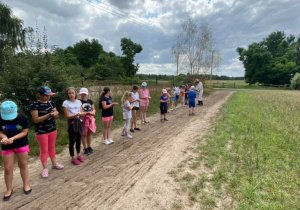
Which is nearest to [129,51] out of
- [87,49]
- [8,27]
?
[87,49]

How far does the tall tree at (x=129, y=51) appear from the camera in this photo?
4067 cm

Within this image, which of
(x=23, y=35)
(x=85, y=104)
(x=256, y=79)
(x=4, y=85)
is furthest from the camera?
(x=256, y=79)

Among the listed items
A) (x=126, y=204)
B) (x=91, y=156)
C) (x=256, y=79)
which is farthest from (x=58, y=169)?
(x=256, y=79)

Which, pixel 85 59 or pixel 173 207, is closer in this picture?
pixel 173 207

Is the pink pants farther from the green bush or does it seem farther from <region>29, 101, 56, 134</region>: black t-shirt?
the green bush

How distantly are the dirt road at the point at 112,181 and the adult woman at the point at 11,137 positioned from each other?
41 centimetres

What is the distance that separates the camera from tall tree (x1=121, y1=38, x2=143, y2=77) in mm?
40666

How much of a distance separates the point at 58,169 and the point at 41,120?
1.25 m

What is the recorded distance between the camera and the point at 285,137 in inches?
225

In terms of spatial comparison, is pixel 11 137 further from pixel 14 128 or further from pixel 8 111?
pixel 8 111

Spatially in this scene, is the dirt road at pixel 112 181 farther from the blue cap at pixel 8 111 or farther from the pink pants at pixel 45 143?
the blue cap at pixel 8 111

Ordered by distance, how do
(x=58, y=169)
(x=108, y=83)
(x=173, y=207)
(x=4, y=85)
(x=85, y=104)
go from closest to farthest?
1. (x=173, y=207)
2. (x=58, y=169)
3. (x=85, y=104)
4. (x=4, y=85)
5. (x=108, y=83)

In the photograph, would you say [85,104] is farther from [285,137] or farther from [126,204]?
[285,137]

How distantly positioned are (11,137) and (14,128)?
14 cm
